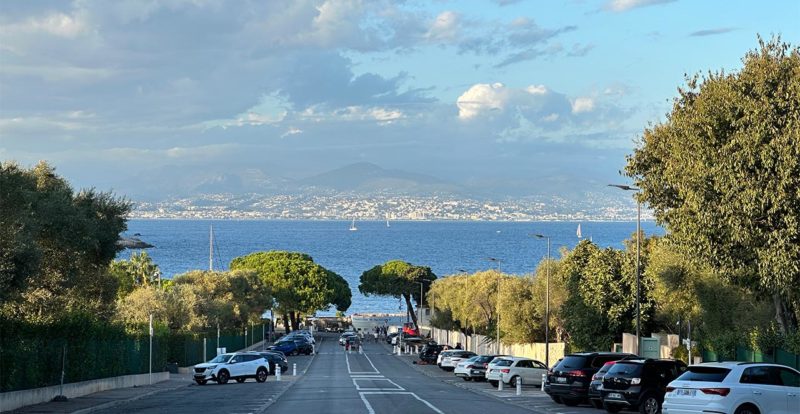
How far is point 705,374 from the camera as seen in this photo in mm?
23438

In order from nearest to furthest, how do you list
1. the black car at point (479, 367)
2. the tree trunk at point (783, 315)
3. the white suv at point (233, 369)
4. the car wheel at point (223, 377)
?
the tree trunk at point (783, 315) → the white suv at point (233, 369) → the car wheel at point (223, 377) → the black car at point (479, 367)

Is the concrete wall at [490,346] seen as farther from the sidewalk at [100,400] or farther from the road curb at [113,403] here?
the road curb at [113,403]

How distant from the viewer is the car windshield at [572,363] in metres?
35.1

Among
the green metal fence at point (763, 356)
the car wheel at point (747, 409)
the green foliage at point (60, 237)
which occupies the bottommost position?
the car wheel at point (747, 409)

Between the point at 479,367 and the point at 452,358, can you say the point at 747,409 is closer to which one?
the point at 479,367

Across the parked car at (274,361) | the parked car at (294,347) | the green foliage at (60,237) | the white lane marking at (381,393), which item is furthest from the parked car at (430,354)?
the white lane marking at (381,393)

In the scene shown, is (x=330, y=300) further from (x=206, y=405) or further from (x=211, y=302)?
(x=206, y=405)

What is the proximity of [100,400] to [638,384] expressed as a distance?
58.6ft

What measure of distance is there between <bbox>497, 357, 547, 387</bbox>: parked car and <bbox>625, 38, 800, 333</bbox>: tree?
17006mm

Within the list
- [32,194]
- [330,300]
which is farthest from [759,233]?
[330,300]

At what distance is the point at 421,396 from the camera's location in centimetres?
3794

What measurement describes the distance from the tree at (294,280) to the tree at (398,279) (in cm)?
1026

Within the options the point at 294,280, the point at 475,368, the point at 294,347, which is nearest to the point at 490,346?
the point at 294,347

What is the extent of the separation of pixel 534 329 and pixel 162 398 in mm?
37275
